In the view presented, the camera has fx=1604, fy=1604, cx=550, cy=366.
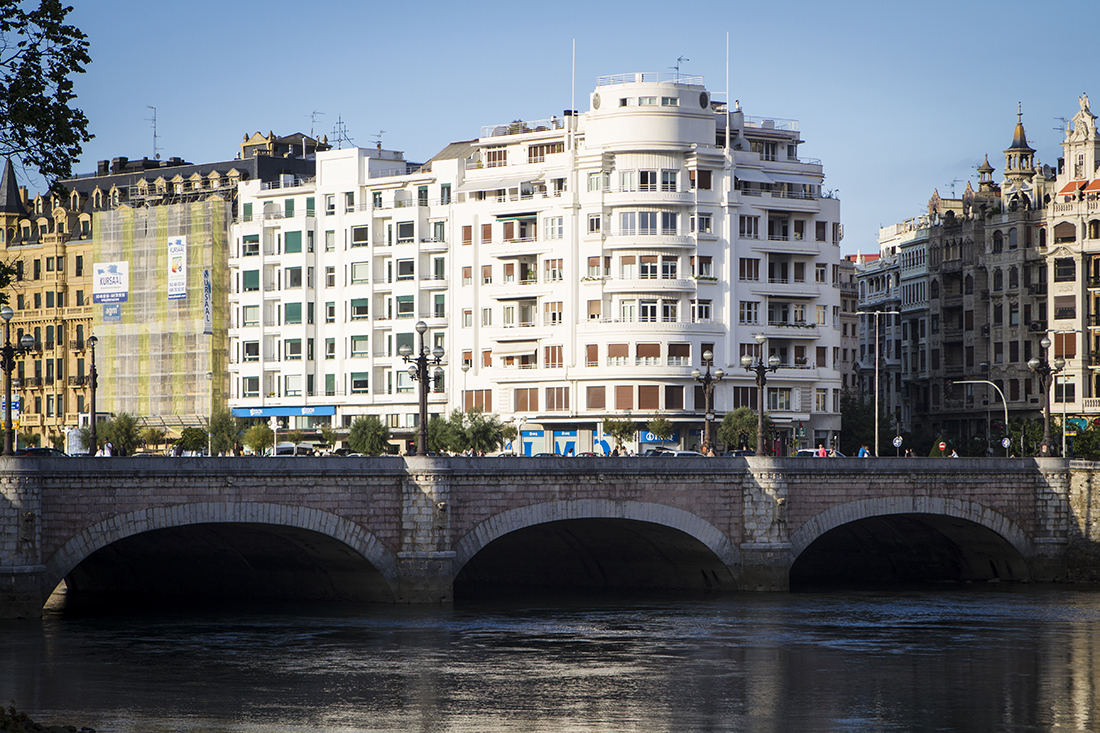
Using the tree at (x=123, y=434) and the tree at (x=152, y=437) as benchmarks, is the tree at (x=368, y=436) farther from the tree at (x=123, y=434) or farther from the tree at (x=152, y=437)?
the tree at (x=123, y=434)

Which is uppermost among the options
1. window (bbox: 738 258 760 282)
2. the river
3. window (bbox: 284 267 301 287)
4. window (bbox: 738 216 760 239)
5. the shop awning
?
the shop awning

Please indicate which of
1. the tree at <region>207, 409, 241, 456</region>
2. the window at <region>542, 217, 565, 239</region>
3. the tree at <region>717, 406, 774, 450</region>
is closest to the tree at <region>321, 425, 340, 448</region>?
the tree at <region>207, 409, 241, 456</region>

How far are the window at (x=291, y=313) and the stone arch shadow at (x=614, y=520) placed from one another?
62568 millimetres

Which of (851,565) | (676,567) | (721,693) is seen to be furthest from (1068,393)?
(721,693)

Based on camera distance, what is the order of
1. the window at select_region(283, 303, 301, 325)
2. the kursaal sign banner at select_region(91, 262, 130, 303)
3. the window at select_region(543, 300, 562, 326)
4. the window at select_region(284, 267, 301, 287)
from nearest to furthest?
the window at select_region(543, 300, 562, 326), the window at select_region(284, 267, 301, 287), the window at select_region(283, 303, 301, 325), the kursaal sign banner at select_region(91, 262, 130, 303)

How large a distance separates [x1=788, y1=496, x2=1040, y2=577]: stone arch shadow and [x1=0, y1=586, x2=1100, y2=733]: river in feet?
10.8

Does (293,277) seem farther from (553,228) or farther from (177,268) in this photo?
(553,228)

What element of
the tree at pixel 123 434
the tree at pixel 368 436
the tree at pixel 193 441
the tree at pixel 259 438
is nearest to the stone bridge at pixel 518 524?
the tree at pixel 193 441

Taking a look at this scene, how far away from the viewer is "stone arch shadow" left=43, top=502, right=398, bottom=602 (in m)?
54.0

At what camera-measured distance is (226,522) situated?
186 ft

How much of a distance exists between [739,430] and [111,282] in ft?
191

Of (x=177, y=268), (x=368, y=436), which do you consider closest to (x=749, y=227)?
(x=368, y=436)

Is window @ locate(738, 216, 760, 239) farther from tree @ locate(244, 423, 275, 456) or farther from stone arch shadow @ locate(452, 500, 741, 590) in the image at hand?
stone arch shadow @ locate(452, 500, 741, 590)

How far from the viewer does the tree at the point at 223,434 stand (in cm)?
12131
